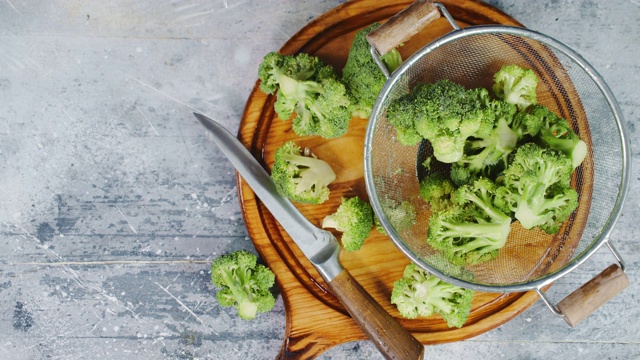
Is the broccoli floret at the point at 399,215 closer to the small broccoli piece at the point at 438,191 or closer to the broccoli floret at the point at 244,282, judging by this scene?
the small broccoli piece at the point at 438,191

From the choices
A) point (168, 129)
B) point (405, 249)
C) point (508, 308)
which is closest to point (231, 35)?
point (168, 129)

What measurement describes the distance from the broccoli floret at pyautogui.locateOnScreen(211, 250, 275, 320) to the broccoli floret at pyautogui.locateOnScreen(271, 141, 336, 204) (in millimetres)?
322

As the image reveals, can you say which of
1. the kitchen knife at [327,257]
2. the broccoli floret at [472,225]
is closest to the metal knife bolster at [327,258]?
the kitchen knife at [327,257]

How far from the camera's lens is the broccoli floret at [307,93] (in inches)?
73.4

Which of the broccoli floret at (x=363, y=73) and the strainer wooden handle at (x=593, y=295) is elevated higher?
the broccoli floret at (x=363, y=73)

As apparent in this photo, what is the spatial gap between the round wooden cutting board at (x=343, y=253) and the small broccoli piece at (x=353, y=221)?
89mm

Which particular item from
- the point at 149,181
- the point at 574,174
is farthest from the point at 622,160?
the point at 149,181

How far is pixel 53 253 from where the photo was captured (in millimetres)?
2307

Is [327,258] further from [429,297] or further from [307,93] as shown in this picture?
[307,93]

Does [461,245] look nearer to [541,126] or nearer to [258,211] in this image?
[541,126]

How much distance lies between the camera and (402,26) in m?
1.70

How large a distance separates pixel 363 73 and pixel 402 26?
0.72 feet

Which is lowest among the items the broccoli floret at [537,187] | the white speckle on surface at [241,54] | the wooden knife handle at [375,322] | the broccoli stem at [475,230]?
the wooden knife handle at [375,322]

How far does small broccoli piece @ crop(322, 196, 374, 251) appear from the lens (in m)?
1.94
